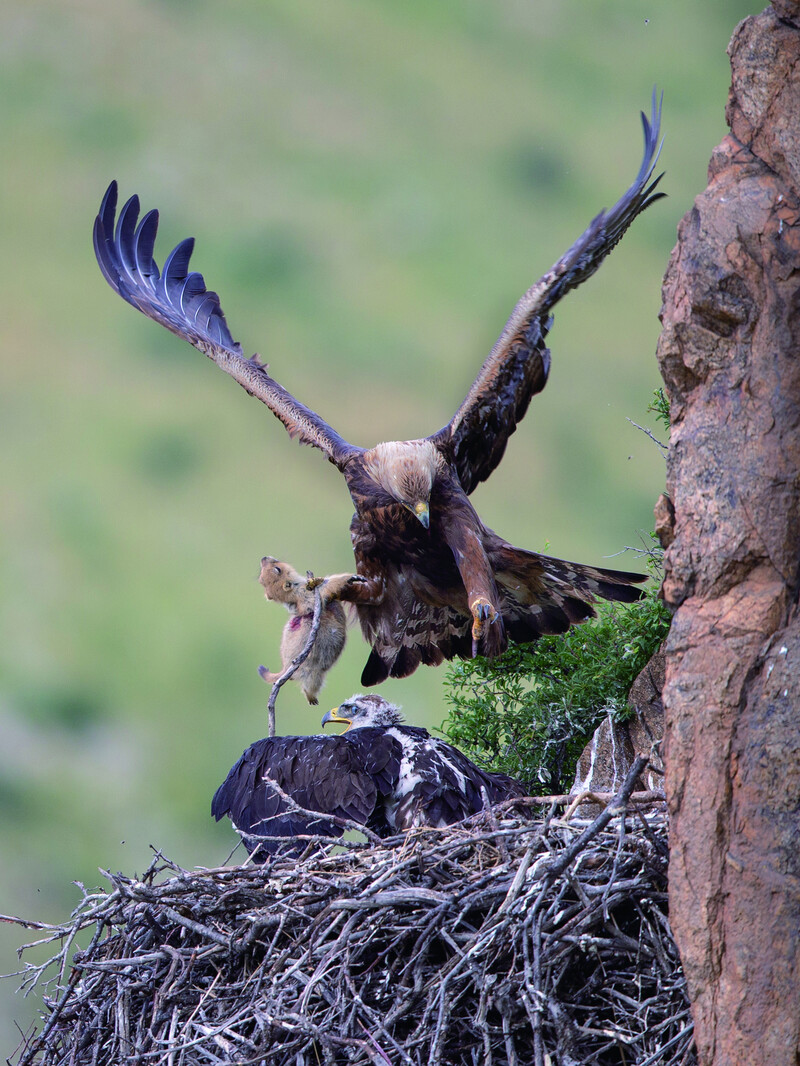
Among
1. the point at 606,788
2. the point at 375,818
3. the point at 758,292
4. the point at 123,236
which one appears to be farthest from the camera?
the point at 123,236

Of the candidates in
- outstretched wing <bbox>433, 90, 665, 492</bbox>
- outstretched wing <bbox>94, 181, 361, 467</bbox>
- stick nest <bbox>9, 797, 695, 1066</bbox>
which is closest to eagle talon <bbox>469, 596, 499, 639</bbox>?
outstretched wing <bbox>433, 90, 665, 492</bbox>

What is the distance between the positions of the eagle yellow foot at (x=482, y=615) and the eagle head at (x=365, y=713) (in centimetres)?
50

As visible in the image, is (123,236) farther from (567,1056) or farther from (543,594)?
(567,1056)

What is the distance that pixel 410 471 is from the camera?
550cm

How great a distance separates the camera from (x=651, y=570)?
5.78m

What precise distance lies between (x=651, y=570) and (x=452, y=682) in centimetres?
115

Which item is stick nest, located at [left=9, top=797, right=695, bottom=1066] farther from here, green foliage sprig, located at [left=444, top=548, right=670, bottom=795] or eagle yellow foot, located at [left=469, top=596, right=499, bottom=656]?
green foliage sprig, located at [left=444, top=548, right=670, bottom=795]

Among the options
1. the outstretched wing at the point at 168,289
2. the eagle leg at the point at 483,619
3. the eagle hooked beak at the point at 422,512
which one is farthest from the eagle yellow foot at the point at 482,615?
the outstretched wing at the point at 168,289

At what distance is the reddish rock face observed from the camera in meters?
2.50

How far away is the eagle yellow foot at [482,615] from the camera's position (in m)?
5.31

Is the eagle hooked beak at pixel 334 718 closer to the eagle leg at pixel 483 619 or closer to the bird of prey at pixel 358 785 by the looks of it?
the bird of prey at pixel 358 785

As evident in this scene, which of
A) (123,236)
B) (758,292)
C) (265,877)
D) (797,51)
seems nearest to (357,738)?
(265,877)

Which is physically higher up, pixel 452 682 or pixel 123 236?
pixel 123 236

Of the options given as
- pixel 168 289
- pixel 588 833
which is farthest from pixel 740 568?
pixel 168 289
